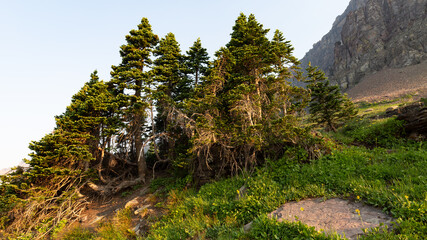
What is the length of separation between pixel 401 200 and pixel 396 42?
293 feet

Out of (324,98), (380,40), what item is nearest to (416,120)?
(324,98)

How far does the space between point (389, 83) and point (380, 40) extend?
1203 inches

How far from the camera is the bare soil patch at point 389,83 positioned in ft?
133

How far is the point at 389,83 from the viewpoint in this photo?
1928 inches

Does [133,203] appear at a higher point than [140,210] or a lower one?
higher

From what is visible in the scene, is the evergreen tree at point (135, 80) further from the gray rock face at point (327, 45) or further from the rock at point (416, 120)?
the gray rock face at point (327, 45)

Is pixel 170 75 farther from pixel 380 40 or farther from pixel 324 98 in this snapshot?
pixel 380 40

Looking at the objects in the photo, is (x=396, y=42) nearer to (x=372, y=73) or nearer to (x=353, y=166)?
(x=372, y=73)

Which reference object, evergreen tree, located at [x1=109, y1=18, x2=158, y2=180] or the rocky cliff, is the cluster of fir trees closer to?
evergreen tree, located at [x1=109, y1=18, x2=158, y2=180]

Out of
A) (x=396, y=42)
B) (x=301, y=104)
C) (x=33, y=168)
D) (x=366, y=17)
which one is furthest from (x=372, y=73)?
(x=33, y=168)

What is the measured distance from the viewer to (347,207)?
4262 mm

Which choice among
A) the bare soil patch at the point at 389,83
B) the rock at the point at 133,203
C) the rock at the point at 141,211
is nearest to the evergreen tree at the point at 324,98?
the rock at the point at 141,211

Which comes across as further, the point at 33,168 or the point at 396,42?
the point at 396,42

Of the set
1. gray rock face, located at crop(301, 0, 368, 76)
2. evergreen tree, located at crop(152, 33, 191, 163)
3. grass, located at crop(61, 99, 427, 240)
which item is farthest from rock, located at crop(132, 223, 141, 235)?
gray rock face, located at crop(301, 0, 368, 76)
